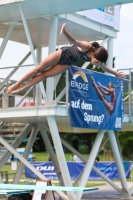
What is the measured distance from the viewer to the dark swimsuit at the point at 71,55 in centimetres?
1014

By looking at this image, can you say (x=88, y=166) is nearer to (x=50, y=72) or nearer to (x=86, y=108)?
(x=86, y=108)

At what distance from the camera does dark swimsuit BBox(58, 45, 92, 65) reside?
33.3 ft

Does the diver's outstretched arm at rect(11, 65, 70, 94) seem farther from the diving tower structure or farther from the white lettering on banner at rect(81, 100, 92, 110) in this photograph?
the white lettering on banner at rect(81, 100, 92, 110)

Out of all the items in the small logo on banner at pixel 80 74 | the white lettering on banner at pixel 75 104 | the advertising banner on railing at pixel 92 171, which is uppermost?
the small logo on banner at pixel 80 74

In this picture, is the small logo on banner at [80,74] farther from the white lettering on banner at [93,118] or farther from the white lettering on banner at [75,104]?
the white lettering on banner at [93,118]

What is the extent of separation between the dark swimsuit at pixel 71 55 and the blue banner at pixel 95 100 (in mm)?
8775

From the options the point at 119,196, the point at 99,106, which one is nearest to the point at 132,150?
the point at 119,196

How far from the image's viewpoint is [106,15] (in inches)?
888

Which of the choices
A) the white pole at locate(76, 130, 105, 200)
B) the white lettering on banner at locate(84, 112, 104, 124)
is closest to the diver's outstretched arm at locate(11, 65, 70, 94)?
the white lettering on banner at locate(84, 112, 104, 124)

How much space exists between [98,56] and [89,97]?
10.3 m

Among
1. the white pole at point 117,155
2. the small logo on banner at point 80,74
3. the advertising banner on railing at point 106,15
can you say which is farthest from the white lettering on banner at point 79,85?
the white pole at point 117,155

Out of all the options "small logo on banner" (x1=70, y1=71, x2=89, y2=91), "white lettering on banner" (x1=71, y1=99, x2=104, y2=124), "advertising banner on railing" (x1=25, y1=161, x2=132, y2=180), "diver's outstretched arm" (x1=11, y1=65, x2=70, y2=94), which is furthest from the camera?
"advertising banner on railing" (x1=25, y1=161, x2=132, y2=180)

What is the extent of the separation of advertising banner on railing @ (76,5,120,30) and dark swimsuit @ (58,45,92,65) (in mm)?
11096

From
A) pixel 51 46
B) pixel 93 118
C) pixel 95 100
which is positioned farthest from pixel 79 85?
pixel 51 46
